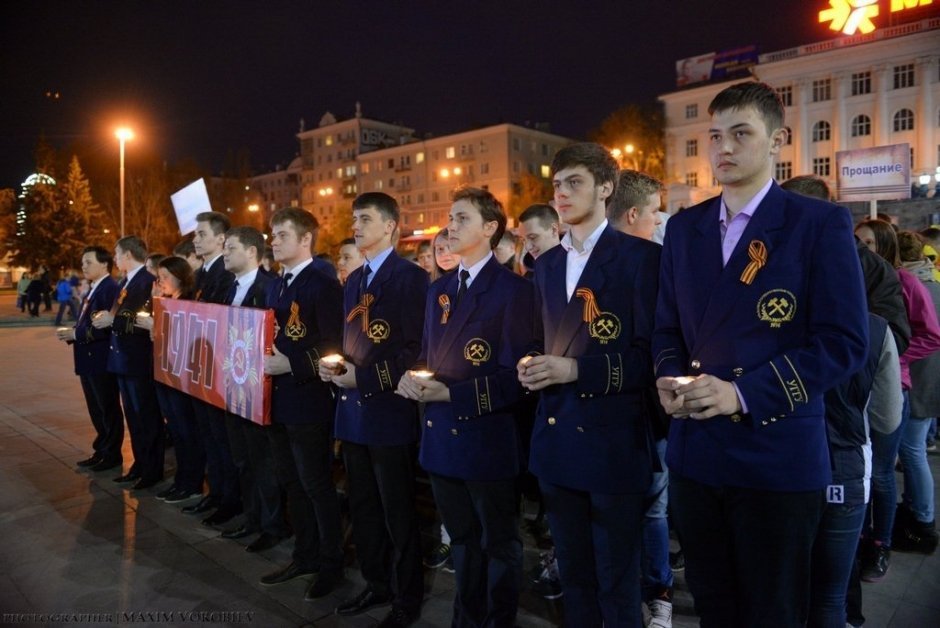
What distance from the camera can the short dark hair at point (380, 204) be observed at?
430 centimetres

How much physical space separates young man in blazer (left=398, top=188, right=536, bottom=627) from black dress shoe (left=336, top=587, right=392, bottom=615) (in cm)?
80

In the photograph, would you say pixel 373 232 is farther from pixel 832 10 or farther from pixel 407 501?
pixel 832 10

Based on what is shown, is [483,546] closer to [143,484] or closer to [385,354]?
[385,354]

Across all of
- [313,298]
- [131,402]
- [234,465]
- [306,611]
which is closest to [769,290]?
[313,298]

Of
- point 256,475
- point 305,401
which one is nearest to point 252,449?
point 256,475

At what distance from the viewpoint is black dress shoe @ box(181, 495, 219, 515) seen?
19.7 ft

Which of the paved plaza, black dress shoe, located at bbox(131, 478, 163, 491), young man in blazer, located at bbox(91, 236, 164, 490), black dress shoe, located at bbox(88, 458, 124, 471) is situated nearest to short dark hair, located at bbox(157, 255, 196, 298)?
young man in blazer, located at bbox(91, 236, 164, 490)

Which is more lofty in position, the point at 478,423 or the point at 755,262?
the point at 755,262

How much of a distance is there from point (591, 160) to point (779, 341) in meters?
1.35

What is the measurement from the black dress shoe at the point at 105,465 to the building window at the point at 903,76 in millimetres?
63000

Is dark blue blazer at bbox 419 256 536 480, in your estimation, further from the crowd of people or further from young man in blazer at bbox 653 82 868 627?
young man in blazer at bbox 653 82 868 627

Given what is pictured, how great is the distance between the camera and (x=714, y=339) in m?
2.39

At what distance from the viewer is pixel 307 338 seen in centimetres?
460

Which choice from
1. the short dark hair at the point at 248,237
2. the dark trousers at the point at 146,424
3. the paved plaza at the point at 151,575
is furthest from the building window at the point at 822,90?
the dark trousers at the point at 146,424
